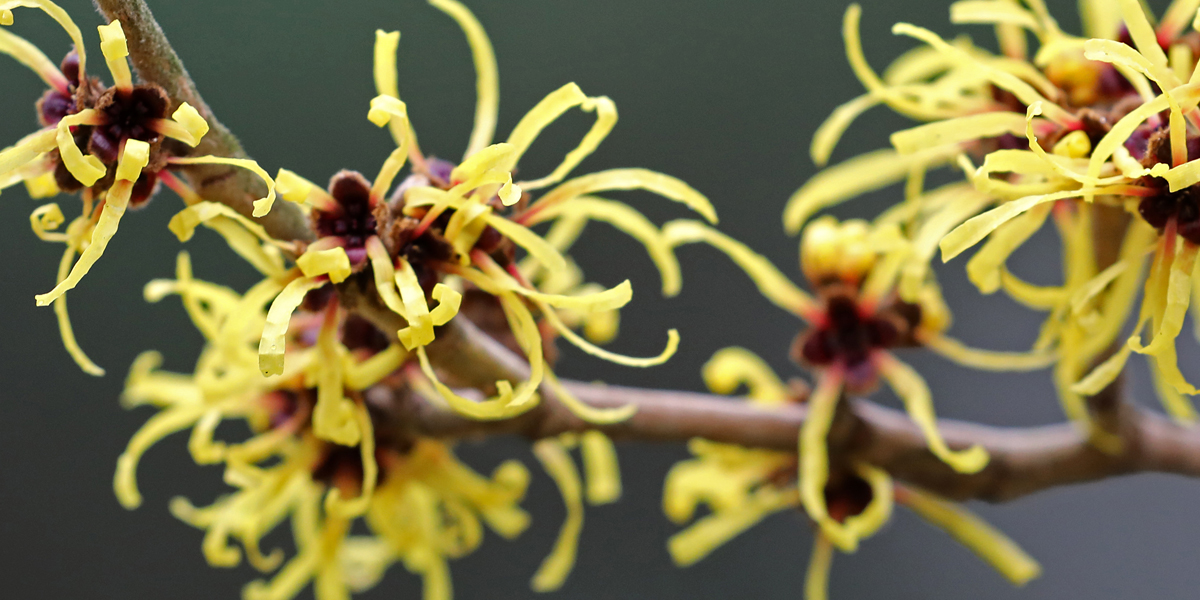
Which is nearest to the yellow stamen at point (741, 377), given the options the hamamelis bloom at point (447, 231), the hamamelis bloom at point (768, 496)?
the hamamelis bloom at point (768, 496)

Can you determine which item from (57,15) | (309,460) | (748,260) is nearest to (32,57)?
(57,15)

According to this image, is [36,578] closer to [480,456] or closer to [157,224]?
[157,224]

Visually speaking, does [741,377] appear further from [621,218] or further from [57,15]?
[57,15]

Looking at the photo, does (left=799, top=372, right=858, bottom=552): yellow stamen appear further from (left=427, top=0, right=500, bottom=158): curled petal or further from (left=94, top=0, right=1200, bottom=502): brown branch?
(left=427, top=0, right=500, bottom=158): curled petal

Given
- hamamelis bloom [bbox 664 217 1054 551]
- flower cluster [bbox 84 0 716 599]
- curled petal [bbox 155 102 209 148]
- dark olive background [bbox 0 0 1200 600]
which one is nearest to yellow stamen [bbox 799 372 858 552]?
hamamelis bloom [bbox 664 217 1054 551]

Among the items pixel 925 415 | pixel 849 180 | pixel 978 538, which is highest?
pixel 849 180

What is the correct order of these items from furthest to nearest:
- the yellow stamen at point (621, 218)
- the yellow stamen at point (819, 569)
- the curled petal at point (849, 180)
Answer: the yellow stamen at point (819, 569), the curled petal at point (849, 180), the yellow stamen at point (621, 218)

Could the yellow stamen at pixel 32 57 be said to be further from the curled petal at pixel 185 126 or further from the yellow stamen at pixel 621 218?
the yellow stamen at pixel 621 218
